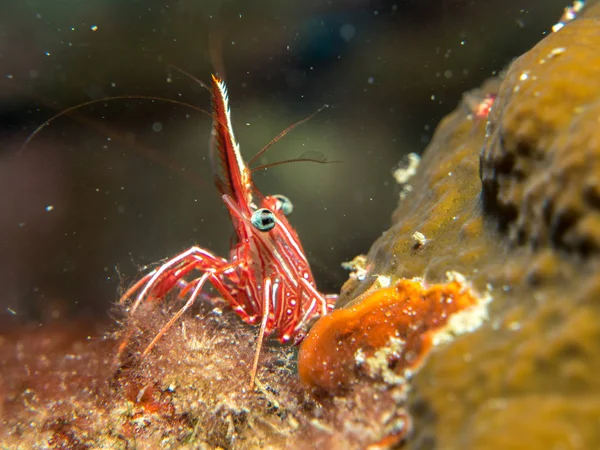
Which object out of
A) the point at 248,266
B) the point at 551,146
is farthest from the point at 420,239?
the point at 248,266

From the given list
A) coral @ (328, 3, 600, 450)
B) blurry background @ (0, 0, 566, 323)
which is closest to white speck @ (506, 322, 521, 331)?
coral @ (328, 3, 600, 450)

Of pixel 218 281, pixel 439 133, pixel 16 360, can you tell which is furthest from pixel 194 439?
pixel 439 133

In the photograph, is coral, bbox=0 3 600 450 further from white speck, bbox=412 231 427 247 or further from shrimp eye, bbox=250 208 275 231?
shrimp eye, bbox=250 208 275 231

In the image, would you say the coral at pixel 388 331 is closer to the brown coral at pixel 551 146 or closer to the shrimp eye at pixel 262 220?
the brown coral at pixel 551 146

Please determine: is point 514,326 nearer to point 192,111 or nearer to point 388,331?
point 388,331

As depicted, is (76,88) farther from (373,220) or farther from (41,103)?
(373,220)

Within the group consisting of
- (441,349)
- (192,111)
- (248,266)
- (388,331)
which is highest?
(192,111)
